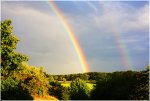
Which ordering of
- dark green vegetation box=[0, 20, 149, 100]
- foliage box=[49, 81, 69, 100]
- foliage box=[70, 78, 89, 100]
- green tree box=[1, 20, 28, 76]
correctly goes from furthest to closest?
1. foliage box=[49, 81, 69, 100]
2. foliage box=[70, 78, 89, 100]
3. green tree box=[1, 20, 28, 76]
4. dark green vegetation box=[0, 20, 149, 100]

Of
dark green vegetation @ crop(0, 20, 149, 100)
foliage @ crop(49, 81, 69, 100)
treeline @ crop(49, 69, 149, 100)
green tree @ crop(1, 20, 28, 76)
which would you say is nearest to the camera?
treeline @ crop(49, 69, 149, 100)

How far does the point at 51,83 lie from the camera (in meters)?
54.7

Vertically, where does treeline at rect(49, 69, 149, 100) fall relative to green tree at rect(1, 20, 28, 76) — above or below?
below

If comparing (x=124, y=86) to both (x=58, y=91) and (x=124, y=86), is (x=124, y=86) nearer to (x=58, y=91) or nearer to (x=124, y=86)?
(x=124, y=86)

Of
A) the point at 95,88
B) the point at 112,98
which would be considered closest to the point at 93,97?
the point at 95,88

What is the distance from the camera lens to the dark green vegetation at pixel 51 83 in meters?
26.5

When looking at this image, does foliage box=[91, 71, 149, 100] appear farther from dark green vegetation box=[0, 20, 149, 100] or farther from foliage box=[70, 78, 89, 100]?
foliage box=[70, 78, 89, 100]

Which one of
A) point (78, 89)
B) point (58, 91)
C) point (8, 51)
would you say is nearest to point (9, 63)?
point (8, 51)

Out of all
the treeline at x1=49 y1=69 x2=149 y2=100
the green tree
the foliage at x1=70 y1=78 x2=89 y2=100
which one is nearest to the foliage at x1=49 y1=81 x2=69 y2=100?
the foliage at x1=70 y1=78 x2=89 y2=100

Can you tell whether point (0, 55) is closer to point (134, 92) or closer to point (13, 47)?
point (13, 47)

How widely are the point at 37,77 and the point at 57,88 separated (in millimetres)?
5471

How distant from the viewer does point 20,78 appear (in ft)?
154

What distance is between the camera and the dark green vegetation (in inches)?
1045

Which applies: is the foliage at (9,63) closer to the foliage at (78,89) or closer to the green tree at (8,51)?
the green tree at (8,51)
